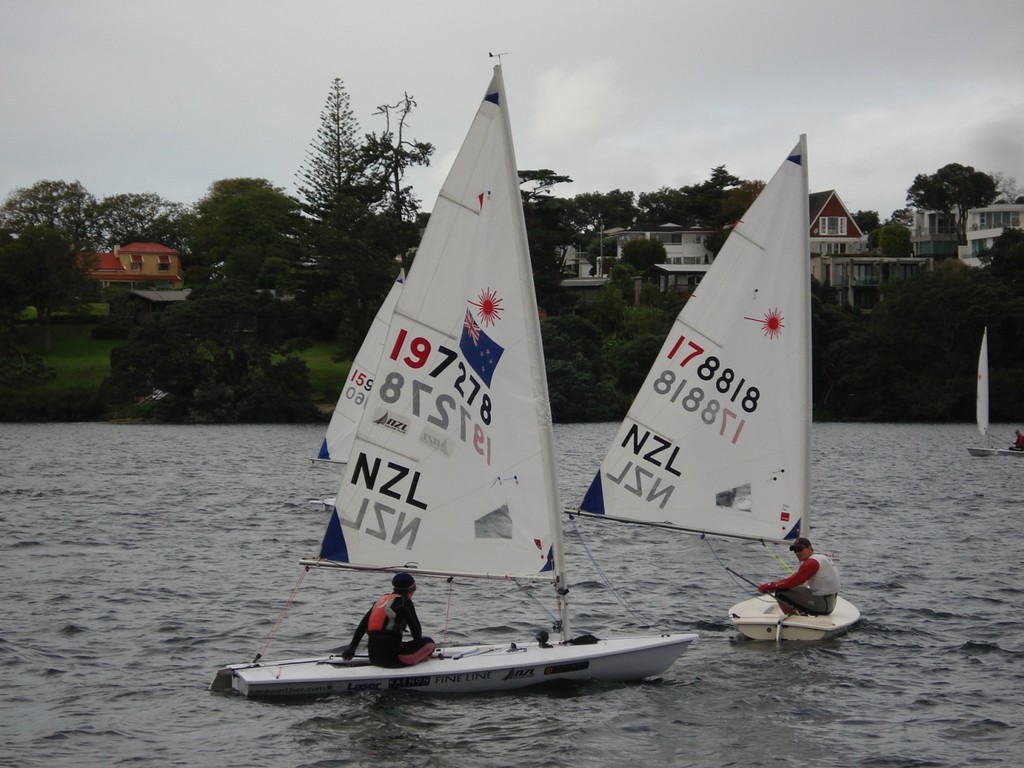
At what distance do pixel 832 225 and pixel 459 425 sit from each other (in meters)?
117

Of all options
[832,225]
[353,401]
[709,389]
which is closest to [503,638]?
[709,389]

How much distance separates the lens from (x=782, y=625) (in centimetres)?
1806

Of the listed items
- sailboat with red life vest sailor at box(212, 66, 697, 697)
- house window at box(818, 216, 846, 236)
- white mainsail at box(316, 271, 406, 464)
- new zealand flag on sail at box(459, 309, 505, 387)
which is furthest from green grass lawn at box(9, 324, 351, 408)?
new zealand flag on sail at box(459, 309, 505, 387)

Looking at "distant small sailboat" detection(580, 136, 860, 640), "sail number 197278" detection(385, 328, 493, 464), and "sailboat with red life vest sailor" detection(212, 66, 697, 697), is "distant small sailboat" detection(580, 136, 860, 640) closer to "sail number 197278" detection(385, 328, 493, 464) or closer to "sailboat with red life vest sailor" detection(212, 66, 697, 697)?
"sailboat with red life vest sailor" detection(212, 66, 697, 697)

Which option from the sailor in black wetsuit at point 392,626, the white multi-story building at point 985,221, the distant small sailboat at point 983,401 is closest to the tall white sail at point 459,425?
the sailor in black wetsuit at point 392,626

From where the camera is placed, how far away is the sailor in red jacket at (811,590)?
58.7 ft

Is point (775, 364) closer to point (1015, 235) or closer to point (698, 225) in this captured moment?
point (1015, 235)

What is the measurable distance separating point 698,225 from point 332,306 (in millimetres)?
57755

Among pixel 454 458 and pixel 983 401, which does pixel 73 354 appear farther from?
pixel 454 458

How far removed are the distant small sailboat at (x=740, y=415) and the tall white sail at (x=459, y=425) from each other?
4.36 metres

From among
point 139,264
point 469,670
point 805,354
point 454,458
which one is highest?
point 139,264

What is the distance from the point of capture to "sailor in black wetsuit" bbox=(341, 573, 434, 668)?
14484 millimetres

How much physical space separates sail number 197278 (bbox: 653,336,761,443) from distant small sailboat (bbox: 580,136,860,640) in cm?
2

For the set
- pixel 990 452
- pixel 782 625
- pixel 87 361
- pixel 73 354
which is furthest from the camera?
pixel 73 354
